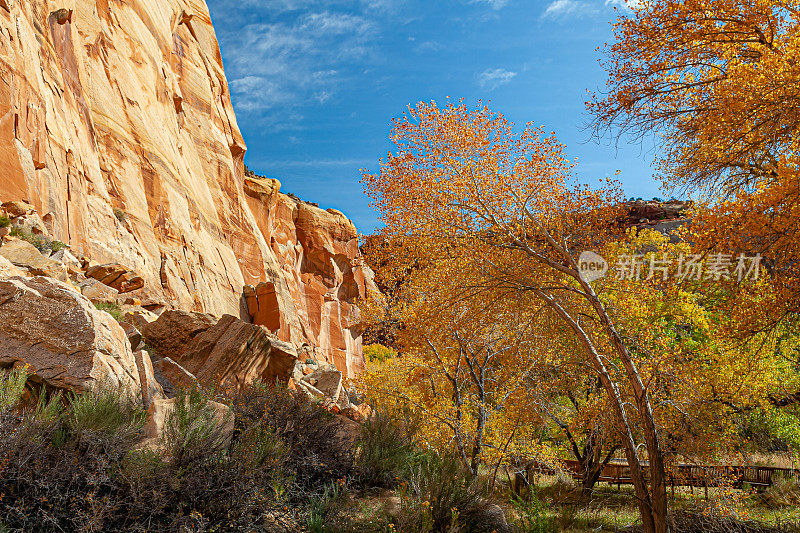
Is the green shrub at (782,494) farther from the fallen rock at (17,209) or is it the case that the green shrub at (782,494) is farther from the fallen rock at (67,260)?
the fallen rock at (17,209)

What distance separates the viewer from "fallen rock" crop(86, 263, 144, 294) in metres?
16.5

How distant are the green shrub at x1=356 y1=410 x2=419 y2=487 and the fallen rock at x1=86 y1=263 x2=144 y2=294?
40.5ft

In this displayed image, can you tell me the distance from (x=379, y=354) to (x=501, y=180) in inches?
2095

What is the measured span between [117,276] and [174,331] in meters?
6.59

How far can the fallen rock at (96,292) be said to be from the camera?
44.0ft

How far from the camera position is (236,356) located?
1056cm

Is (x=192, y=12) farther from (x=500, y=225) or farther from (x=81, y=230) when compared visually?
(x=500, y=225)

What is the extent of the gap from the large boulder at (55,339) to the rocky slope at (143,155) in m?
10.0

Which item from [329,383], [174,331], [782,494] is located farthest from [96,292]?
[782,494]

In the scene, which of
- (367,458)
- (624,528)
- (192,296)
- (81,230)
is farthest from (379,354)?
(367,458)

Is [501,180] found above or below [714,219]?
above

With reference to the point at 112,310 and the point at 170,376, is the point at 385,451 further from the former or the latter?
the point at 112,310

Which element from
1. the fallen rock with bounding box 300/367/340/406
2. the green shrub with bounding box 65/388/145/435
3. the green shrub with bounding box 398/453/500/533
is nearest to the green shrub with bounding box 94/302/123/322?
the fallen rock with bounding box 300/367/340/406

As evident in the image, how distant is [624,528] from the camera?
12023 millimetres
